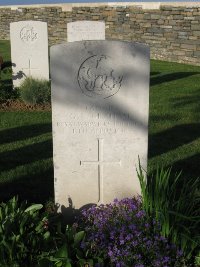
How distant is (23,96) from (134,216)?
5535 mm

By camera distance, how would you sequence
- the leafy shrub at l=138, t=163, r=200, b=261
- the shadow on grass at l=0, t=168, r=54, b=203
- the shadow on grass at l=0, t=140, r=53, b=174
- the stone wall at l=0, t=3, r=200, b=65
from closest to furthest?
the leafy shrub at l=138, t=163, r=200, b=261
the shadow on grass at l=0, t=168, r=54, b=203
the shadow on grass at l=0, t=140, r=53, b=174
the stone wall at l=0, t=3, r=200, b=65

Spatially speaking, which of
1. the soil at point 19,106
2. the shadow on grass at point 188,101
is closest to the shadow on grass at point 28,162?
the soil at point 19,106

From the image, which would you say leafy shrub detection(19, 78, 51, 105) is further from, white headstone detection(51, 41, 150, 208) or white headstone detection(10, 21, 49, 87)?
white headstone detection(51, 41, 150, 208)

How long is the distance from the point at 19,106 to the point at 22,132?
176 centimetres

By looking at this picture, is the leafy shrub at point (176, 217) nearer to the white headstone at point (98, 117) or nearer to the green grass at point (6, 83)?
the white headstone at point (98, 117)

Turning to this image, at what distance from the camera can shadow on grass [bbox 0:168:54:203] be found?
14.1ft

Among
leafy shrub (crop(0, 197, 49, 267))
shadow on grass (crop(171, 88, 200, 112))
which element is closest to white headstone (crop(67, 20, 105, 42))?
shadow on grass (crop(171, 88, 200, 112))

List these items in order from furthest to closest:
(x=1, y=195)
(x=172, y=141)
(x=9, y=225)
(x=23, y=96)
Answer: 1. (x=23, y=96)
2. (x=172, y=141)
3. (x=1, y=195)
4. (x=9, y=225)

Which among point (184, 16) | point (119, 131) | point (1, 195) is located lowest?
point (1, 195)

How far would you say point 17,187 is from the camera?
452 cm

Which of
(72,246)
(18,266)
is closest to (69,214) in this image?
(72,246)

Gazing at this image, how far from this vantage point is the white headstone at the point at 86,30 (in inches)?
325

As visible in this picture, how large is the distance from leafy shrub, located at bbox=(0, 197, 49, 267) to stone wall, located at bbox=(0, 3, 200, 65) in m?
11.1

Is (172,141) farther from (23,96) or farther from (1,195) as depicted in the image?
(23,96)
